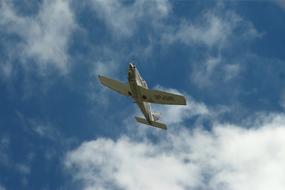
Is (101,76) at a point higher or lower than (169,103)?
higher

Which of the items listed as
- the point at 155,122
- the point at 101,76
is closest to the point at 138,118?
the point at 155,122

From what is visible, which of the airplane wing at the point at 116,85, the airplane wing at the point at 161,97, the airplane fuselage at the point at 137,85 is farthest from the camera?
the airplane wing at the point at 116,85

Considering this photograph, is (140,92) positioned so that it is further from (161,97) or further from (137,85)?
(161,97)

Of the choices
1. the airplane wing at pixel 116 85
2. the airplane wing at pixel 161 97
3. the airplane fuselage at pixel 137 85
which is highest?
the airplane wing at pixel 116 85

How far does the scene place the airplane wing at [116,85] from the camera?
10212cm

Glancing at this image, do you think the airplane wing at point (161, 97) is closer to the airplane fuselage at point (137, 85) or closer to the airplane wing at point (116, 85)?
the airplane fuselage at point (137, 85)

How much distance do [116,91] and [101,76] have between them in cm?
374

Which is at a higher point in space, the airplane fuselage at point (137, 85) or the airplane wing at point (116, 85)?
the airplane wing at point (116, 85)

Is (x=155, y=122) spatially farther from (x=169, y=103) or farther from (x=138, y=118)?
(x=169, y=103)

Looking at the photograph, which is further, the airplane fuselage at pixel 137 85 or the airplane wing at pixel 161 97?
the airplane fuselage at pixel 137 85

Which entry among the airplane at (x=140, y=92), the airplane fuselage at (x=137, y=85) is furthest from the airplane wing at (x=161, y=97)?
the airplane fuselage at (x=137, y=85)

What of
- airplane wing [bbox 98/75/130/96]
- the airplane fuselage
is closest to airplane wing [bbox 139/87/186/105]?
the airplane fuselage

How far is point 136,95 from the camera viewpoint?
9994cm

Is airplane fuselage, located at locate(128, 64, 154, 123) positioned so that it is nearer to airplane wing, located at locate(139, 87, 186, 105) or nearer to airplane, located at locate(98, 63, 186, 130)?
airplane, located at locate(98, 63, 186, 130)
